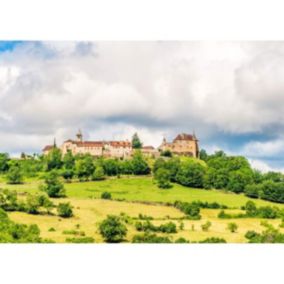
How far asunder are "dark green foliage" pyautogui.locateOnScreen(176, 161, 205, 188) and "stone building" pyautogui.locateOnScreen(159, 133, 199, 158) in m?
0.41

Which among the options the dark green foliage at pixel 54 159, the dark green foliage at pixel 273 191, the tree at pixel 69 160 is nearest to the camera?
the dark green foliage at pixel 273 191

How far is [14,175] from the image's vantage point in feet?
62.9

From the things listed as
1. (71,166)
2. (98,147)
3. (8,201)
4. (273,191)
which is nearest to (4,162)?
(8,201)

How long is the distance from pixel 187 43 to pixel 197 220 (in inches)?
237

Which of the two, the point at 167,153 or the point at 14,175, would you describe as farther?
the point at 167,153

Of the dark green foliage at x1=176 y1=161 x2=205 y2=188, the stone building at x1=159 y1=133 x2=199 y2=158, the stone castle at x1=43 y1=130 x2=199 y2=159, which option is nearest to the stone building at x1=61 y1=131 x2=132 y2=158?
the stone castle at x1=43 y1=130 x2=199 y2=159

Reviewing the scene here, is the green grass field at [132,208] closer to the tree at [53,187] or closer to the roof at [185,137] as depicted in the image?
the tree at [53,187]

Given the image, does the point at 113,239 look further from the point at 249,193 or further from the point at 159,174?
the point at 249,193

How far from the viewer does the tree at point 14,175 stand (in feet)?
62.4

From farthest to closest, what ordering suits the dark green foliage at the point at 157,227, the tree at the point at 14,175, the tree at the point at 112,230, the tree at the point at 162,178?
the tree at the point at 162,178 < the tree at the point at 14,175 < the dark green foliage at the point at 157,227 < the tree at the point at 112,230

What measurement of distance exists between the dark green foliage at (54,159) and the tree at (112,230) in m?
4.29

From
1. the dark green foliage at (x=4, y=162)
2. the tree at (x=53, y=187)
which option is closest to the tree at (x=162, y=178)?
the tree at (x=53, y=187)

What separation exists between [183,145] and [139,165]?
2883 millimetres

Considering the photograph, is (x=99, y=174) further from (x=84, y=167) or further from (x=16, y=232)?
(x=16, y=232)
